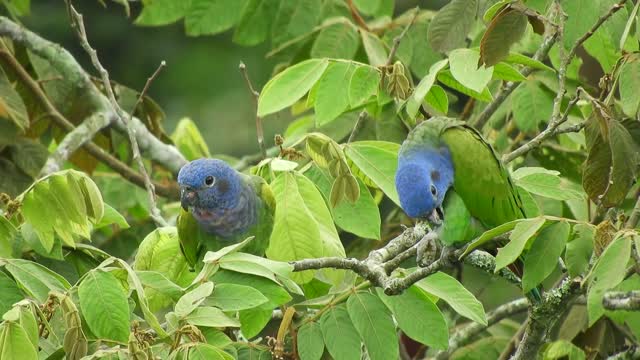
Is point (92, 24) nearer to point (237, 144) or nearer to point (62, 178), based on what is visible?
point (237, 144)

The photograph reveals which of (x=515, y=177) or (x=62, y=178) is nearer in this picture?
(x=62, y=178)

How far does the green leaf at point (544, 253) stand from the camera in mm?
2607

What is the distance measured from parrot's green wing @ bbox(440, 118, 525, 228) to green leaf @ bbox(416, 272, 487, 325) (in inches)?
19.6

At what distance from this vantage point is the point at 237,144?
10992mm

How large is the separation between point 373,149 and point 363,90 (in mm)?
196

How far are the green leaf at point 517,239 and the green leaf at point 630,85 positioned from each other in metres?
0.77

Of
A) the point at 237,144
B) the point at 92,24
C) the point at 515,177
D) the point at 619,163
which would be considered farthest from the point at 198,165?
the point at 92,24

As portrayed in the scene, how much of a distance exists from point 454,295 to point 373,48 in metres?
1.80

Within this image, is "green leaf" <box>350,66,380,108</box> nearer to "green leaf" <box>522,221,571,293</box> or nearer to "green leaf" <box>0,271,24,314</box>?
"green leaf" <box>522,221,571,293</box>

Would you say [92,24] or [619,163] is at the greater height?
[619,163]

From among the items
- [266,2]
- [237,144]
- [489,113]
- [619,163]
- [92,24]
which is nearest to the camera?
[619,163]

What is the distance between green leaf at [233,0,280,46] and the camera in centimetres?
475

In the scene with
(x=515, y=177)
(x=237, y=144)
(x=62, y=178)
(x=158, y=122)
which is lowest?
(x=237, y=144)

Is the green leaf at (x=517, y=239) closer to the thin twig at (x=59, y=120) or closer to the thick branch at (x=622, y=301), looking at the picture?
the thick branch at (x=622, y=301)
